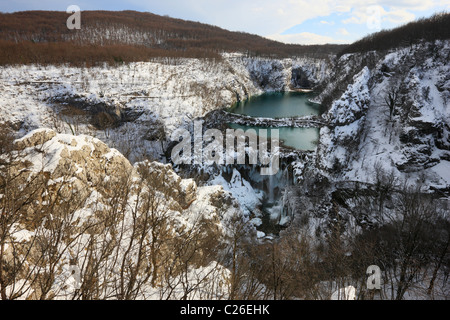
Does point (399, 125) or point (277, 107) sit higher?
point (277, 107)

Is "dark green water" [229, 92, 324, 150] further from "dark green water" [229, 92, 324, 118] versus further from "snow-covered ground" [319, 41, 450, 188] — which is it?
"snow-covered ground" [319, 41, 450, 188]

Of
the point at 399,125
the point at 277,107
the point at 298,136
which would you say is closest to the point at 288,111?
the point at 277,107

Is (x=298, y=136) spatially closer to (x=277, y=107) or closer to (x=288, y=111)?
(x=288, y=111)

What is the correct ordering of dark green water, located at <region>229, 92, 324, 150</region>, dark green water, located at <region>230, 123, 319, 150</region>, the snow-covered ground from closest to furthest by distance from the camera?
1. the snow-covered ground
2. dark green water, located at <region>230, 123, 319, 150</region>
3. dark green water, located at <region>229, 92, 324, 150</region>

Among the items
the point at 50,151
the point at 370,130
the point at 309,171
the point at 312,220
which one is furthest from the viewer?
the point at 370,130

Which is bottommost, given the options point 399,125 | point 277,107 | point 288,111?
point 399,125

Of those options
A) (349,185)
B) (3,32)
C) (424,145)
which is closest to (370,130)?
(424,145)

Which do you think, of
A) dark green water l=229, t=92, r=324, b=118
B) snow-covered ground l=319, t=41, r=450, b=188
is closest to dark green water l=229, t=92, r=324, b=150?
dark green water l=229, t=92, r=324, b=118

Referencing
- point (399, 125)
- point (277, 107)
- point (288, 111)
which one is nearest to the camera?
point (399, 125)
